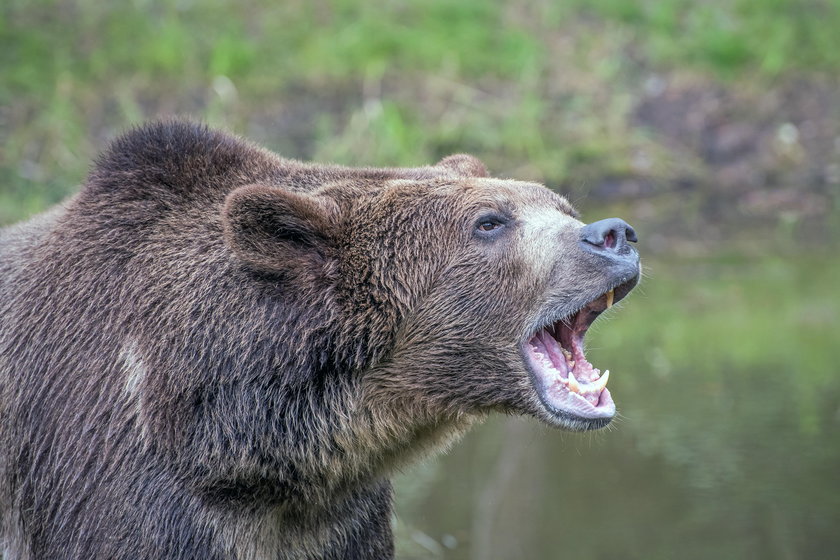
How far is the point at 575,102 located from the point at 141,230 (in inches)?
426

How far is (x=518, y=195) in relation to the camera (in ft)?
17.0

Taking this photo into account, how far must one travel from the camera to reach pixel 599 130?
1500 cm

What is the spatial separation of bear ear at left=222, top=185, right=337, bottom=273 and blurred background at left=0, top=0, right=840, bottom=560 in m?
3.45

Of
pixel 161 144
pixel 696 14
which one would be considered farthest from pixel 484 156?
pixel 161 144

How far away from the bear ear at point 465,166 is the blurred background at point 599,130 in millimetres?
2934

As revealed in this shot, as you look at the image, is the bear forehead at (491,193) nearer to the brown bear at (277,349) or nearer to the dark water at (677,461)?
the brown bear at (277,349)

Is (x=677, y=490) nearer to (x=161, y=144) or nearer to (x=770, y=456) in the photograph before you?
(x=770, y=456)

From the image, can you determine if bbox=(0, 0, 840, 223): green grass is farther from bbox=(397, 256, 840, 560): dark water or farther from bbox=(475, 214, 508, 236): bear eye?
bbox=(475, 214, 508, 236): bear eye

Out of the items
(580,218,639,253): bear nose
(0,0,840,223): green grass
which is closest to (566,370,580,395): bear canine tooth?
(580,218,639,253): bear nose

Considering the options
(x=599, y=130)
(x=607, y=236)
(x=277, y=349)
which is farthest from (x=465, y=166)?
(x=599, y=130)

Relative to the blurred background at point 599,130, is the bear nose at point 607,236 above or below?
below

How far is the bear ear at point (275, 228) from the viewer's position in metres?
4.80

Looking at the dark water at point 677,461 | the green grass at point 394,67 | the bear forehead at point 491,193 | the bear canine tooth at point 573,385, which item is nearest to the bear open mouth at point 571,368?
the bear canine tooth at point 573,385

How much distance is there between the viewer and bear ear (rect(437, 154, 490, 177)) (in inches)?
222
